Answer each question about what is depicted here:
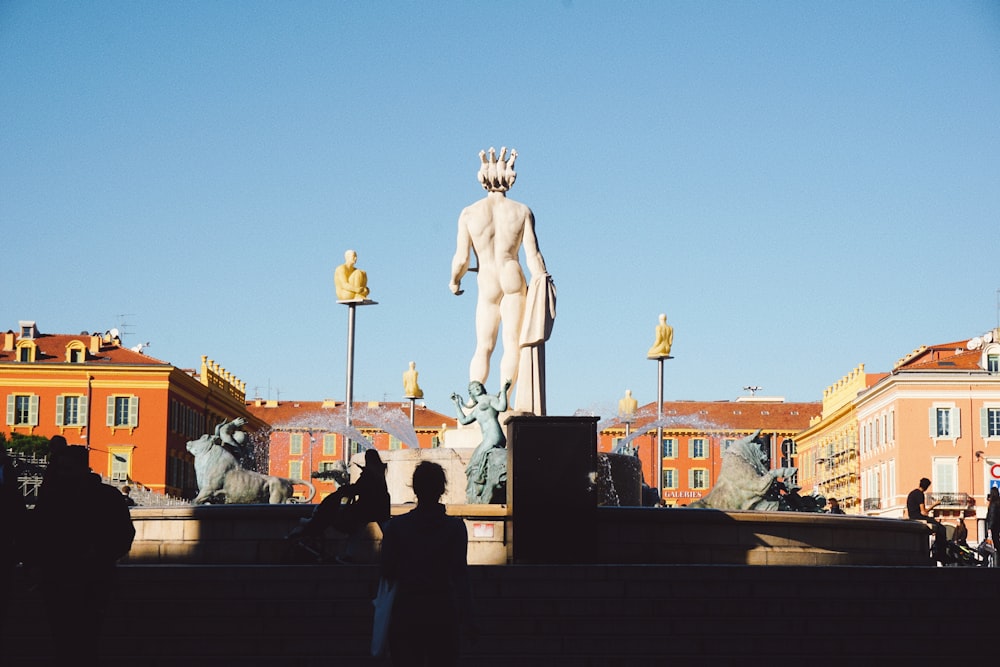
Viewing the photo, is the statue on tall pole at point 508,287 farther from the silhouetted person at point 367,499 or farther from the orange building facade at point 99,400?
the orange building facade at point 99,400

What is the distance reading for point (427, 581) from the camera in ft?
23.7

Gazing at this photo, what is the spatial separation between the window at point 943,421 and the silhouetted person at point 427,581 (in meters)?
72.0

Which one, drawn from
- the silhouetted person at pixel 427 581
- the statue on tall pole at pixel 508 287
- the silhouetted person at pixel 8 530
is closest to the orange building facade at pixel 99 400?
the statue on tall pole at pixel 508 287

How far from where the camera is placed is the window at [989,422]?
248ft

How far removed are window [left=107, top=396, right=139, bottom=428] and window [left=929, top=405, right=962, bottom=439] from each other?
3712 centimetres

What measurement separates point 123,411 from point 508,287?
56001mm

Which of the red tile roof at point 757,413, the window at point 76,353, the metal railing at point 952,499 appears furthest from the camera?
the red tile roof at point 757,413

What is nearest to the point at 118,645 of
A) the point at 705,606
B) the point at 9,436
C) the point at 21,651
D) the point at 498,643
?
the point at 21,651

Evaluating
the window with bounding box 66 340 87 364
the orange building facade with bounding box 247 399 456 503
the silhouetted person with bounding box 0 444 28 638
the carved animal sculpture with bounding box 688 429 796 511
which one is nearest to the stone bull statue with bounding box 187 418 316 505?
the carved animal sculpture with bounding box 688 429 796 511

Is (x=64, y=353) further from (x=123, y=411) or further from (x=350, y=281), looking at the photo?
(x=350, y=281)

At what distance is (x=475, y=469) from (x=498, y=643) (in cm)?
658

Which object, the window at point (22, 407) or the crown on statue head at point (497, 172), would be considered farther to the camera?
the window at point (22, 407)

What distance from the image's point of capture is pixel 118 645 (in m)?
11.6

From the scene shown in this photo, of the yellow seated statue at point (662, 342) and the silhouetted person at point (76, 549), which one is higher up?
the yellow seated statue at point (662, 342)
